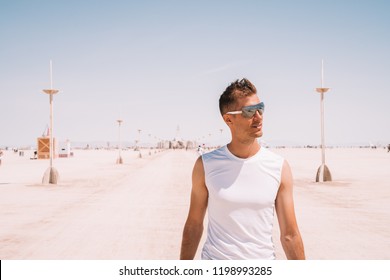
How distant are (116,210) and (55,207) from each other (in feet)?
7.04

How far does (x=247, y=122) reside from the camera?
215 cm

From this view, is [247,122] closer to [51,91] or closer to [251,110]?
[251,110]

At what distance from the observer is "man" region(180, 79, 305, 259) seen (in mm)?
2107

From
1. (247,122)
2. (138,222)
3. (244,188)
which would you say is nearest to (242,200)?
(244,188)

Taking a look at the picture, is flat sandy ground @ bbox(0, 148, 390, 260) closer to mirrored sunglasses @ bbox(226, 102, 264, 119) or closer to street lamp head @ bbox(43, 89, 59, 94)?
mirrored sunglasses @ bbox(226, 102, 264, 119)

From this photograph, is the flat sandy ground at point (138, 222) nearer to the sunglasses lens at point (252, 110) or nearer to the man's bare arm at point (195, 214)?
the man's bare arm at point (195, 214)

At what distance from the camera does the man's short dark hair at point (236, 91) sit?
217cm

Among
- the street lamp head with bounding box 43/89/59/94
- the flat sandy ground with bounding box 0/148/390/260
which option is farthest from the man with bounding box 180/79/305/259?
the street lamp head with bounding box 43/89/59/94

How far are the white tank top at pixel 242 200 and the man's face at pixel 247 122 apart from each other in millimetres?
117

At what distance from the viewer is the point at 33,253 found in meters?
6.37

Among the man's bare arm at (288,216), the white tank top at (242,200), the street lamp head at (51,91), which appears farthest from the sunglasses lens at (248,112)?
the street lamp head at (51,91)
